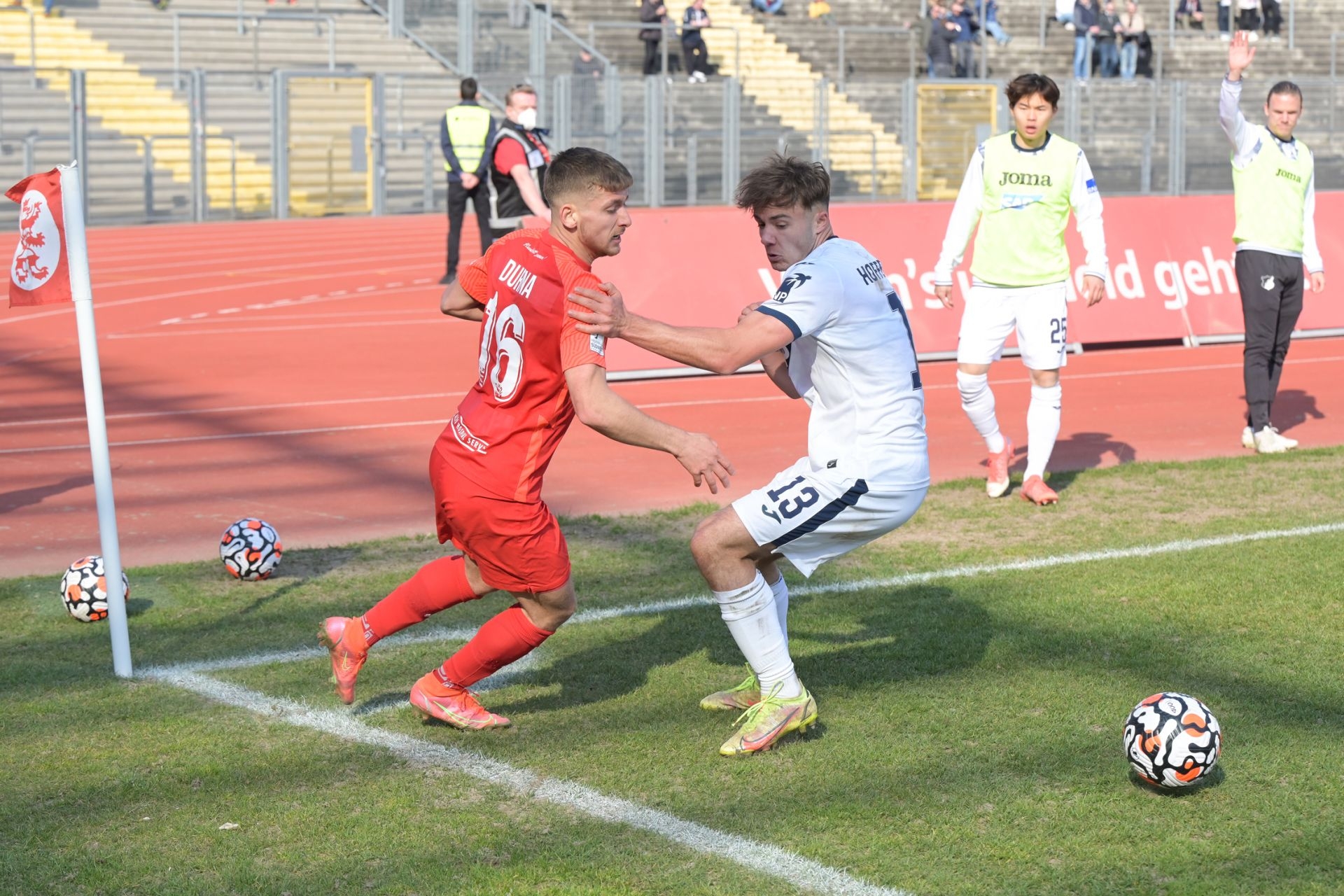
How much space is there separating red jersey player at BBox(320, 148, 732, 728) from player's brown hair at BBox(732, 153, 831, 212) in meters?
0.40

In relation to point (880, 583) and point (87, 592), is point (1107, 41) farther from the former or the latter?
point (87, 592)

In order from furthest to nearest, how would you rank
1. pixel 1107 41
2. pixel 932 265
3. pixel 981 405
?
pixel 1107 41 → pixel 932 265 → pixel 981 405

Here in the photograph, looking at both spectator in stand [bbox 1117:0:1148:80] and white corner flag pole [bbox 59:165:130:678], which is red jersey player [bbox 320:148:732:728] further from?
spectator in stand [bbox 1117:0:1148:80]

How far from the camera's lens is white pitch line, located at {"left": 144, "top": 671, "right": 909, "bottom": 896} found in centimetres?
436

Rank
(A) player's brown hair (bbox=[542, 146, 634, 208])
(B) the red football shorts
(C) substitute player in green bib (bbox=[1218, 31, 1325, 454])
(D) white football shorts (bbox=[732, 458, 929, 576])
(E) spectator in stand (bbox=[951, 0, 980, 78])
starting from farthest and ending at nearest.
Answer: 1. (E) spectator in stand (bbox=[951, 0, 980, 78])
2. (C) substitute player in green bib (bbox=[1218, 31, 1325, 454])
3. (D) white football shorts (bbox=[732, 458, 929, 576])
4. (B) the red football shorts
5. (A) player's brown hair (bbox=[542, 146, 634, 208])

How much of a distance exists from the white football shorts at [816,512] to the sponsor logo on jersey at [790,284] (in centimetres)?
58

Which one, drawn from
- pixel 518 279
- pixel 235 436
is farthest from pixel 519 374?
pixel 235 436

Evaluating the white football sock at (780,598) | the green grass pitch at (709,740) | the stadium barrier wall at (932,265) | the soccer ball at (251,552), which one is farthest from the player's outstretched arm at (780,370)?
the stadium barrier wall at (932,265)

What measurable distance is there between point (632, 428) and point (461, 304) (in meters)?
1.08

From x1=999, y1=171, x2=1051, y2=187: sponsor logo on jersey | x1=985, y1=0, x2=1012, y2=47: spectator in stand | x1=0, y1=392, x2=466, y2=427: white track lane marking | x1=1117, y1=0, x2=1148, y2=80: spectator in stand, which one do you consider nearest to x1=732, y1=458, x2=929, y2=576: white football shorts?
x1=999, y1=171, x2=1051, y2=187: sponsor logo on jersey

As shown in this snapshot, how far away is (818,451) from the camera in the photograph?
5434 millimetres

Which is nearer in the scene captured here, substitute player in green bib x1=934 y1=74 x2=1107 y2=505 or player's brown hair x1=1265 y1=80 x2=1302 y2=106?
substitute player in green bib x1=934 y1=74 x2=1107 y2=505

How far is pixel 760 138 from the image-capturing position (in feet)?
110

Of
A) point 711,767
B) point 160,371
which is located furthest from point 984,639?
point 160,371
